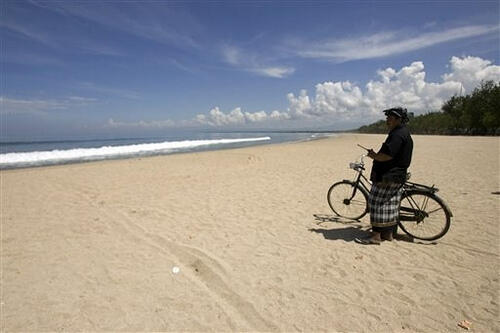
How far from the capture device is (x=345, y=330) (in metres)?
2.85

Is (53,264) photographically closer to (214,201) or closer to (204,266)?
(204,266)

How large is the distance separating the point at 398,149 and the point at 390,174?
42cm

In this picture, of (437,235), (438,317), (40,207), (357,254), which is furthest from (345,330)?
(40,207)

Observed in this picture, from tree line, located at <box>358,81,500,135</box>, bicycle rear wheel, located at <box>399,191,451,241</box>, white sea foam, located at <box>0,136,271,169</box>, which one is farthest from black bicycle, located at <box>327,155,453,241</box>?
tree line, located at <box>358,81,500,135</box>

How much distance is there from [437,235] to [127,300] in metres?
5.00

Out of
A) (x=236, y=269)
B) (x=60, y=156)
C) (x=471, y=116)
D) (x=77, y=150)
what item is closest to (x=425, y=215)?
(x=236, y=269)

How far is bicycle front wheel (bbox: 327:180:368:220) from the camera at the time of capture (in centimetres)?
586

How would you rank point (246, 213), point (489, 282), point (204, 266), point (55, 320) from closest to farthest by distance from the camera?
1. point (55, 320)
2. point (489, 282)
3. point (204, 266)
4. point (246, 213)

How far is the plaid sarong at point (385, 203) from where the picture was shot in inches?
175

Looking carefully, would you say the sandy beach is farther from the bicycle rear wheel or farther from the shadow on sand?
the bicycle rear wheel

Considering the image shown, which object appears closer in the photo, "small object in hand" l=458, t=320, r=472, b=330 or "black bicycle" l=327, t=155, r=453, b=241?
"small object in hand" l=458, t=320, r=472, b=330

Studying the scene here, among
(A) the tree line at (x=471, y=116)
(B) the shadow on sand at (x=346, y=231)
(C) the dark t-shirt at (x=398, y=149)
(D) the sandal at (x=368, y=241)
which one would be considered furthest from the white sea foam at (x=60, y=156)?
(A) the tree line at (x=471, y=116)

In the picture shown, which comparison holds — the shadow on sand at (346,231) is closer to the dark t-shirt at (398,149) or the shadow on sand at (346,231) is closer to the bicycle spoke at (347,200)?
the bicycle spoke at (347,200)

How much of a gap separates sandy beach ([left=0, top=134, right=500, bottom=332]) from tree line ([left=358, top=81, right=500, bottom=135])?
52.6 meters
